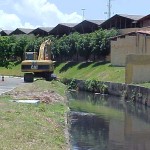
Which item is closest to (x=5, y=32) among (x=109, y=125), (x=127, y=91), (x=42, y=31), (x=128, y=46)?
(x=42, y=31)

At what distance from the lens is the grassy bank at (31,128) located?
612 inches

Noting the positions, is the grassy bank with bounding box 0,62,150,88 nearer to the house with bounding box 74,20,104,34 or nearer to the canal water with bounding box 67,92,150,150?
the house with bounding box 74,20,104,34

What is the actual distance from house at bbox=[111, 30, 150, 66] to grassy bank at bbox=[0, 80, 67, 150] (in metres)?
34.9

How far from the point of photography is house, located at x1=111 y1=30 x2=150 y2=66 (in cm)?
5956

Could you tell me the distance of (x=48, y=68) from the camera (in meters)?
54.2

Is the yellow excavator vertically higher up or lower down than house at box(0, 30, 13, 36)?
lower down

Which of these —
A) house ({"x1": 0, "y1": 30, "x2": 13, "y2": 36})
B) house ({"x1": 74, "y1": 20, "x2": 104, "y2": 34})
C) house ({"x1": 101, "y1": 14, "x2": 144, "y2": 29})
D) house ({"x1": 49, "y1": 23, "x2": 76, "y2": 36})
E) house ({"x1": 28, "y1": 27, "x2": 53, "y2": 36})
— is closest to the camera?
house ({"x1": 101, "y1": 14, "x2": 144, "y2": 29})

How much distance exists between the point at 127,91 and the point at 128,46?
53.8 ft

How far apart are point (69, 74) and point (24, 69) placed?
60.9 ft

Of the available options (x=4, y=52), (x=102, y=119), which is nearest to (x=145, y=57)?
(x=102, y=119)

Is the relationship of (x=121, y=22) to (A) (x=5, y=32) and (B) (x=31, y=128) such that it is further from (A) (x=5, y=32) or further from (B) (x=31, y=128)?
(B) (x=31, y=128)

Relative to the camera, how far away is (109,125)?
30.5m

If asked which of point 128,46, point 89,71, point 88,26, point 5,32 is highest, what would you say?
point 88,26

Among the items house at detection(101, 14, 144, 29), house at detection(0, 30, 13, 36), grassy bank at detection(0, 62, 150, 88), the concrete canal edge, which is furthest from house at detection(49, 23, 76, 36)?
the concrete canal edge
